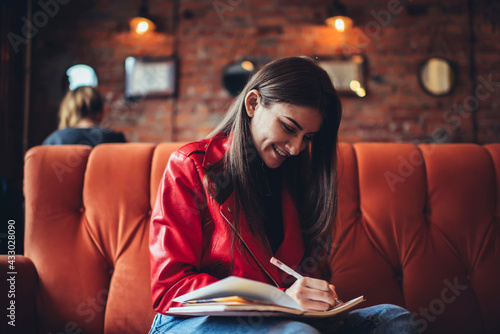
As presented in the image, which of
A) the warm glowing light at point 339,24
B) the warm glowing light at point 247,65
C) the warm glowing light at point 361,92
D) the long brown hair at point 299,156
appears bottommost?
the long brown hair at point 299,156

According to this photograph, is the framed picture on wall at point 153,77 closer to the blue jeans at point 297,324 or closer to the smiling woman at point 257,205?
the smiling woman at point 257,205

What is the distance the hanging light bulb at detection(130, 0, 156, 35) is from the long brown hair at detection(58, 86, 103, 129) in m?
1.26

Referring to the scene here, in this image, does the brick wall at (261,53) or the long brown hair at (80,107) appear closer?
the long brown hair at (80,107)

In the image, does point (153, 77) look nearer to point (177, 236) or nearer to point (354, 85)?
point (354, 85)

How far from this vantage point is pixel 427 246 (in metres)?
1.29

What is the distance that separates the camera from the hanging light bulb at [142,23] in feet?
10.9

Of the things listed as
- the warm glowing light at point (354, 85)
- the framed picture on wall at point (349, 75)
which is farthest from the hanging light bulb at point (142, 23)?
the warm glowing light at point (354, 85)

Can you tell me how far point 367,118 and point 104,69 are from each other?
7.48 feet

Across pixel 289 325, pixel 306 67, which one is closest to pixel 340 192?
pixel 306 67

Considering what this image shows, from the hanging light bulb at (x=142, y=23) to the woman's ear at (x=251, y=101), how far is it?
2.59 m

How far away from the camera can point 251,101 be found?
1.12 metres

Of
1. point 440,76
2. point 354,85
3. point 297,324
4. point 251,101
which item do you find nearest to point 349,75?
point 354,85

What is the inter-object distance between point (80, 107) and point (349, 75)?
2.11 m

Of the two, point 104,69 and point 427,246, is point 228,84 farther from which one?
point 427,246
